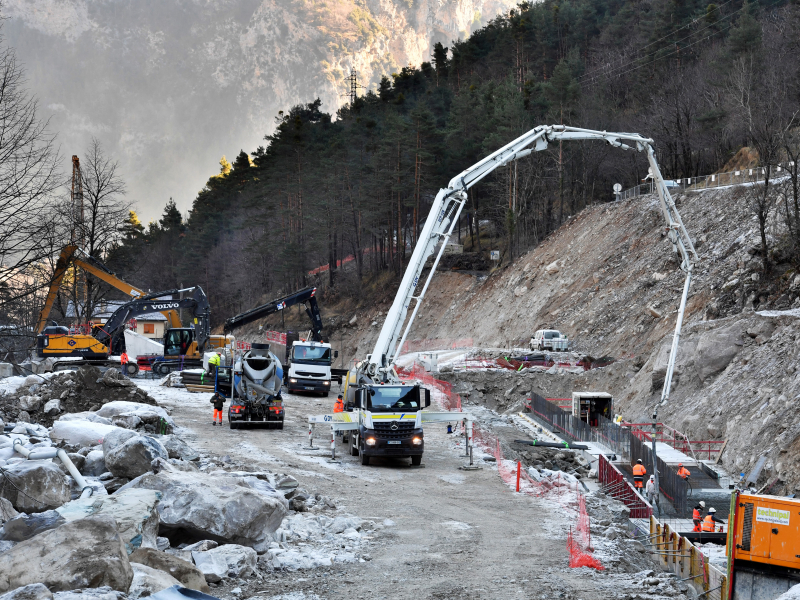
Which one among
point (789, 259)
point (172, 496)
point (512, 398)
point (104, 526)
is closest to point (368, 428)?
point (172, 496)

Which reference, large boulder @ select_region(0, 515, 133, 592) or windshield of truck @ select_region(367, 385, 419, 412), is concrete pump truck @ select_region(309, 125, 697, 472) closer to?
windshield of truck @ select_region(367, 385, 419, 412)

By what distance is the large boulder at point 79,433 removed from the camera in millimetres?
15578

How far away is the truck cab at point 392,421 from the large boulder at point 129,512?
31.1 feet

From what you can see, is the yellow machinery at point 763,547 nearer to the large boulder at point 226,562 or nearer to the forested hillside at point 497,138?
the large boulder at point 226,562

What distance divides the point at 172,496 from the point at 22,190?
5687 millimetres

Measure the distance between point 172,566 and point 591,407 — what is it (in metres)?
21.4

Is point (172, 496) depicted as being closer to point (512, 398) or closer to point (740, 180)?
point (512, 398)

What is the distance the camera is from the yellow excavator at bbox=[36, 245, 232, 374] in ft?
128

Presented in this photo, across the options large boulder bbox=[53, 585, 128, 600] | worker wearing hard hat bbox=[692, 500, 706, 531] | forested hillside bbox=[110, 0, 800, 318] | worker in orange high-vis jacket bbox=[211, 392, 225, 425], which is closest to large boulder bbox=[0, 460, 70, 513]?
large boulder bbox=[53, 585, 128, 600]

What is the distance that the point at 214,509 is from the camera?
11633 mm

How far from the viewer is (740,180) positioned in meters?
44.3

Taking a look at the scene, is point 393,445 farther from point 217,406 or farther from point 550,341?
point 550,341

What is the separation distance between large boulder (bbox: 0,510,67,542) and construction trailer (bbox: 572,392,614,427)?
2145 centimetres

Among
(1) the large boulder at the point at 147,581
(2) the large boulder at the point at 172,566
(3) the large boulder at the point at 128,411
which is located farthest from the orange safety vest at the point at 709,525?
(3) the large boulder at the point at 128,411
